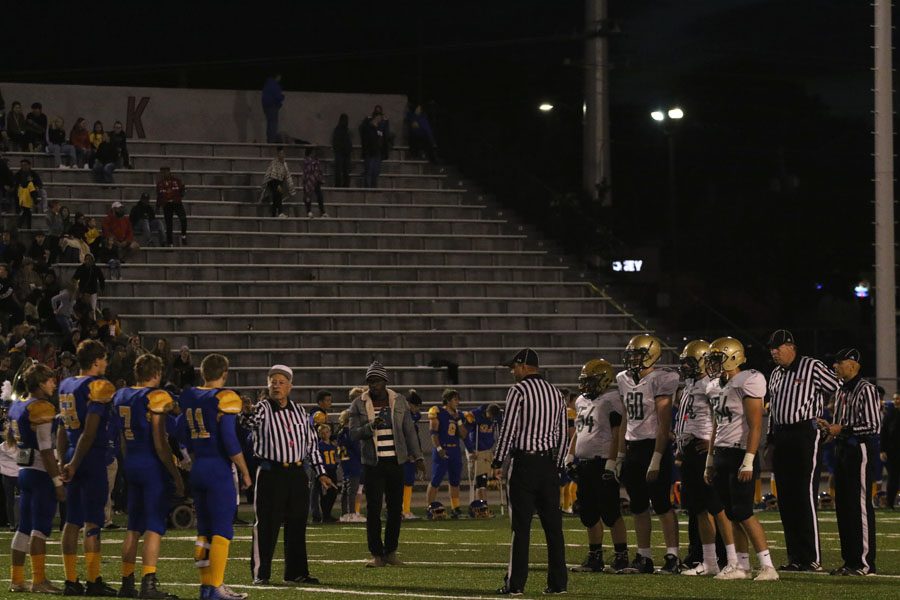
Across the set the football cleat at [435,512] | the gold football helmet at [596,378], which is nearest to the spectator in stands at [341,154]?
the football cleat at [435,512]

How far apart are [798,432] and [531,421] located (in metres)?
2.68

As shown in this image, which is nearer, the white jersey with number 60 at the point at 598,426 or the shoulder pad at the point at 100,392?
the shoulder pad at the point at 100,392

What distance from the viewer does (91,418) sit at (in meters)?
12.3

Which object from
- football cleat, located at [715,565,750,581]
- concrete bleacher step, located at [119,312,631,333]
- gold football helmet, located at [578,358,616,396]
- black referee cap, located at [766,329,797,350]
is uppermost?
concrete bleacher step, located at [119,312,631,333]

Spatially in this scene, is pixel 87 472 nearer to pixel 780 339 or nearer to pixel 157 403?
pixel 157 403

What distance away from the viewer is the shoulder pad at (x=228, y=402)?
38.6 ft

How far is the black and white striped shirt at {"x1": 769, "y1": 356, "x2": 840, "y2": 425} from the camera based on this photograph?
14.0 metres

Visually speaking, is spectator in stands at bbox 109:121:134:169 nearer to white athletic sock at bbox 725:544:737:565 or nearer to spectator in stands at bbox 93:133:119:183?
spectator in stands at bbox 93:133:119:183

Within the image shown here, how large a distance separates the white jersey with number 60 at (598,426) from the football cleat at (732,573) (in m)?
1.36

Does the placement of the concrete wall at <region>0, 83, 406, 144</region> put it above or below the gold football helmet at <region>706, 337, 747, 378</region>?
above

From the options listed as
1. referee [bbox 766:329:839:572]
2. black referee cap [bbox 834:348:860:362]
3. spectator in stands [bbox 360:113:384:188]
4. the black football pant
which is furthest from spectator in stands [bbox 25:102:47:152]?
referee [bbox 766:329:839:572]

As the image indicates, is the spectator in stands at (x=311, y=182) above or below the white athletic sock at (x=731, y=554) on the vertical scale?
above

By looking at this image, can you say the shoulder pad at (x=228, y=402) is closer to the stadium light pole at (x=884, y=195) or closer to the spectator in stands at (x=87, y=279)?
the spectator in stands at (x=87, y=279)

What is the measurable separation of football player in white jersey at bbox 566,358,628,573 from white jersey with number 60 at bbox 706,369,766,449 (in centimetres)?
98
